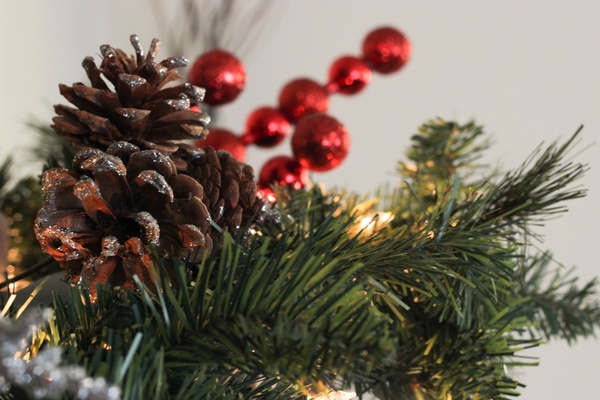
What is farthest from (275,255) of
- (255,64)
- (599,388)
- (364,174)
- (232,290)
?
(255,64)

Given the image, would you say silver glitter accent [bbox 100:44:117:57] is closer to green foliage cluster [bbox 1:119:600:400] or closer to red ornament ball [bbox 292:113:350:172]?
green foliage cluster [bbox 1:119:600:400]

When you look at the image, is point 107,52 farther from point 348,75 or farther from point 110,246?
point 348,75

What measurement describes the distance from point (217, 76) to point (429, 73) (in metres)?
0.77

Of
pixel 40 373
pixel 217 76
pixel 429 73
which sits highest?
pixel 429 73

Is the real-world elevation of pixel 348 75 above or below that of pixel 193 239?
above

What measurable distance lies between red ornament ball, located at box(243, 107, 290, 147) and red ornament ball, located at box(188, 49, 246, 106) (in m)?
0.04

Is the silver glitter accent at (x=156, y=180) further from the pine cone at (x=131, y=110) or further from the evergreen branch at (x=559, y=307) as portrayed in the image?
the evergreen branch at (x=559, y=307)

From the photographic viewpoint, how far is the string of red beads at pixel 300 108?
1.40ft

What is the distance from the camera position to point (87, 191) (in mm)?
203

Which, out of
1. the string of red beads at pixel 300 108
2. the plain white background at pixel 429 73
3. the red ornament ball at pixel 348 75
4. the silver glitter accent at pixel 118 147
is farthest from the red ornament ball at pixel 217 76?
the plain white background at pixel 429 73

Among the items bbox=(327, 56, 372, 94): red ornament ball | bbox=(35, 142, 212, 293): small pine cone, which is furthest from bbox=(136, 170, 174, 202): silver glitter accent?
bbox=(327, 56, 372, 94): red ornament ball

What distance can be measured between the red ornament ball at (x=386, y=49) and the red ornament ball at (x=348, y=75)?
0.01 metres

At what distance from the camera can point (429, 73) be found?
3.79 ft

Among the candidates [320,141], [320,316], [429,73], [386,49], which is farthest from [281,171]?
[429,73]
